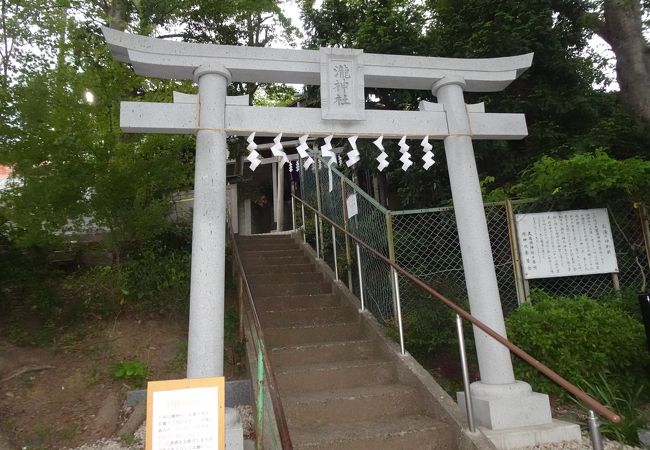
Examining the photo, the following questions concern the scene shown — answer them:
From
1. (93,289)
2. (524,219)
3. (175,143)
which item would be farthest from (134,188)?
(524,219)

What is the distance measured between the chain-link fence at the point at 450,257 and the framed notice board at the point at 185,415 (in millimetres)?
2751

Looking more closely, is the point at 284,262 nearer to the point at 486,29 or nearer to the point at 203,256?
the point at 203,256

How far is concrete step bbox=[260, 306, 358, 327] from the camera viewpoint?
16.1ft

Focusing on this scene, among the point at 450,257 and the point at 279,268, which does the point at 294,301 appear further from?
the point at 450,257

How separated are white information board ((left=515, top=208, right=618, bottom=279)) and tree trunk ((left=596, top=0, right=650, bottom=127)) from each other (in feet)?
7.22

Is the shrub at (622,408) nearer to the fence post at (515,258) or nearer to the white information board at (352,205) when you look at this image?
the fence post at (515,258)

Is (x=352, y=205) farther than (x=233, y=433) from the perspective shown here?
Yes

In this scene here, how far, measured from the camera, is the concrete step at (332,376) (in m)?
3.72

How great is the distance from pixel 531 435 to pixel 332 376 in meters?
1.68

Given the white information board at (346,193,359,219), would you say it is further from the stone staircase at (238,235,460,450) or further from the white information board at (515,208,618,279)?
the white information board at (515,208,618,279)

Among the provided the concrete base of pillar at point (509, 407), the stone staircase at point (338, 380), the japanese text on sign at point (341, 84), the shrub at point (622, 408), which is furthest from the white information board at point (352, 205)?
the shrub at point (622, 408)

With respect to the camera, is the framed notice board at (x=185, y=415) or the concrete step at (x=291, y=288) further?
the concrete step at (x=291, y=288)

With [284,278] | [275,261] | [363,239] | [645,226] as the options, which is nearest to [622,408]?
[645,226]

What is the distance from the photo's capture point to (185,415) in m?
1.96
